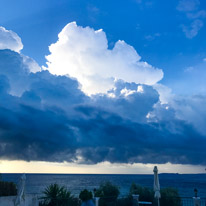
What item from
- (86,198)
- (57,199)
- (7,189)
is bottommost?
(57,199)

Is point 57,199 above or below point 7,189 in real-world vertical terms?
below

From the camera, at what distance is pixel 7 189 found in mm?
14273

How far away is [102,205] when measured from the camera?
1717 cm

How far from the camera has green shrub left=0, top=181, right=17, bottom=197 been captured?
45.6 ft

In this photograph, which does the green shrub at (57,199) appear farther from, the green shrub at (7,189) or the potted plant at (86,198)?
the potted plant at (86,198)

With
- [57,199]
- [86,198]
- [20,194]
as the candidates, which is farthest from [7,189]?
[86,198]

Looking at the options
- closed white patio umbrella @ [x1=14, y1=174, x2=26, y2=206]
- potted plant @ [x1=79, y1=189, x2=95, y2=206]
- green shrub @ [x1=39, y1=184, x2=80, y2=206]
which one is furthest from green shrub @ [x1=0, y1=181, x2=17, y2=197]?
potted plant @ [x1=79, y1=189, x2=95, y2=206]

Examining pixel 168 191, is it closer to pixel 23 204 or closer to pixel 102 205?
pixel 102 205

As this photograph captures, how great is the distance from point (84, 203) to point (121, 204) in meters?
6.10

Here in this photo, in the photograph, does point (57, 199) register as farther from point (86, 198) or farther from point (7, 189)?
point (86, 198)

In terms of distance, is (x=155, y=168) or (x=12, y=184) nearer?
(x=12, y=184)

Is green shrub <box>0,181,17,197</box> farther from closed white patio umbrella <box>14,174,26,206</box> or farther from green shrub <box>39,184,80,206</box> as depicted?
green shrub <box>39,184,80,206</box>

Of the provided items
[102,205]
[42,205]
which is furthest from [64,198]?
[102,205]

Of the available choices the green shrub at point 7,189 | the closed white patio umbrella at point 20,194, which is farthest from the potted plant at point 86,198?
the green shrub at point 7,189
